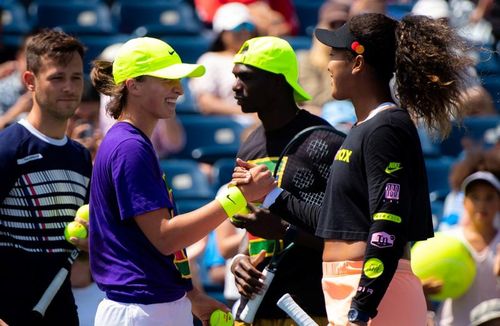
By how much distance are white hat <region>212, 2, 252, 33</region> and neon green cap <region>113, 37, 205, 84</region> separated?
4.41 metres

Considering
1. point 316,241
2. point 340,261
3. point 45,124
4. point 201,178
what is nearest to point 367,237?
point 340,261

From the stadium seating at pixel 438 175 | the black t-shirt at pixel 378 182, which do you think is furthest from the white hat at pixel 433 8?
the black t-shirt at pixel 378 182

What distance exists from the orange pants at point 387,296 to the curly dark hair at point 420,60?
0.58 meters

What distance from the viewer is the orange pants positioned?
400 centimetres

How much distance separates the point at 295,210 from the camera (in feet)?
14.9

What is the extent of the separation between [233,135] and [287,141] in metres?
3.83

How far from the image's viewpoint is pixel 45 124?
199 inches

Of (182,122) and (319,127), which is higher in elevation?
(319,127)

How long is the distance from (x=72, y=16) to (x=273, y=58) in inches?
196

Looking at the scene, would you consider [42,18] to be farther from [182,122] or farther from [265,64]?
[265,64]

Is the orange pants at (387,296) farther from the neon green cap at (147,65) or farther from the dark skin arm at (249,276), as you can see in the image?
the neon green cap at (147,65)

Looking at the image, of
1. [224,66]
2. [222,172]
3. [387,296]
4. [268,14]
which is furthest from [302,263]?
[268,14]

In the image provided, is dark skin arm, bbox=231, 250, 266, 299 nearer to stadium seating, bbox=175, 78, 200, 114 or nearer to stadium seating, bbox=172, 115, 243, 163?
stadium seating, bbox=172, 115, 243, 163

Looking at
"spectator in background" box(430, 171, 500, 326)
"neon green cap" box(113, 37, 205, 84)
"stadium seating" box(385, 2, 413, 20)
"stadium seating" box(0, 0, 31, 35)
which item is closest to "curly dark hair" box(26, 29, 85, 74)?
"neon green cap" box(113, 37, 205, 84)
